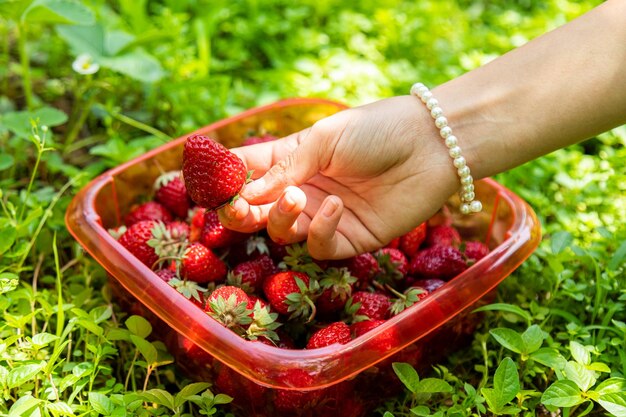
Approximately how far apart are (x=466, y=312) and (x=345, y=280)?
0.27m

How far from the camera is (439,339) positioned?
146cm

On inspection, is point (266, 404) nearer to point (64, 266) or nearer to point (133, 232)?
point (133, 232)

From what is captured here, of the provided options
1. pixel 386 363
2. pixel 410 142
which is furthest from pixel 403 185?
pixel 386 363

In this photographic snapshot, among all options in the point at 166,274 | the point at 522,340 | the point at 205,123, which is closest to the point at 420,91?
the point at 522,340

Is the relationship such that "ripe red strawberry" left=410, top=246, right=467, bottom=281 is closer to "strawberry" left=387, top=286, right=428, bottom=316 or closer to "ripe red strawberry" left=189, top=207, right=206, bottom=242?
"strawberry" left=387, top=286, right=428, bottom=316

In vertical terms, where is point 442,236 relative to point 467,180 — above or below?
below

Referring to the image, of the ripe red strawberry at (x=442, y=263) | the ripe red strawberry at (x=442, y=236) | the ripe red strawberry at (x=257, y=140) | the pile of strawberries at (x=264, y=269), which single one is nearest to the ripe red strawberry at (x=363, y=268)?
the pile of strawberries at (x=264, y=269)

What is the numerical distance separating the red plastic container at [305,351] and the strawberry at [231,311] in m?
0.03

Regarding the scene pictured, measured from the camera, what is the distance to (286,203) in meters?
1.32

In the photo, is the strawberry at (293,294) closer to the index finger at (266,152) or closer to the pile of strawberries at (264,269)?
the pile of strawberries at (264,269)

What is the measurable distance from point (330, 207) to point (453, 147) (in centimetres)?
Result: 35

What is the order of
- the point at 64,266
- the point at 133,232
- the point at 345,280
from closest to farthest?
1. the point at 345,280
2. the point at 133,232
3. the point at 64,266

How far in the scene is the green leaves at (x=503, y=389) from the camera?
4.17ft

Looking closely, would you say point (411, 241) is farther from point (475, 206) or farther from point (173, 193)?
point (173, 193)
